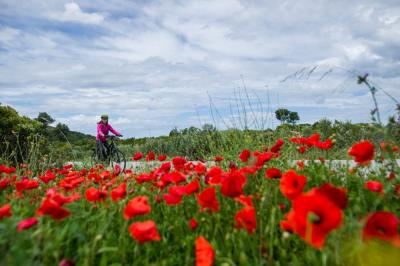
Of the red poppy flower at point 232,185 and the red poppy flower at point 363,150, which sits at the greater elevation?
the red poppy flower at point 363,150

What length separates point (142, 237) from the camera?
74.5 inches

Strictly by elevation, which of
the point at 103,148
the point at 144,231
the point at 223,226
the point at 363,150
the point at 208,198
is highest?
Answer: the point at 103,148

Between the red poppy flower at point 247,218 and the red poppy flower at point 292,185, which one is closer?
the red poppy flower at point 292,185

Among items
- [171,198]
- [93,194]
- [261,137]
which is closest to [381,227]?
[171,198]

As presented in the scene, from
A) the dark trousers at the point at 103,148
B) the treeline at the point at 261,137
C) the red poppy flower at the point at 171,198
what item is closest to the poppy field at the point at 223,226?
the red poppy flower at the point at 171,198

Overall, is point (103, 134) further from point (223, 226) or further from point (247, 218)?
point (247, 218)

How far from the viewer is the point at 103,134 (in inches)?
460

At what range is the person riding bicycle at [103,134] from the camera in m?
11.5

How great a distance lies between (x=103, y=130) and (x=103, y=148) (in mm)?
615

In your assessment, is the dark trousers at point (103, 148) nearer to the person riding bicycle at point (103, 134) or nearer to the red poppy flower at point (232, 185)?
the person riding bicycle at point (103, 134)

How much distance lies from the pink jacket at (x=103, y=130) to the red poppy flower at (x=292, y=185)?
33.1 ft

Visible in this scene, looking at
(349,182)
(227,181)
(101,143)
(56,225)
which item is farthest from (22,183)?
(101,143)

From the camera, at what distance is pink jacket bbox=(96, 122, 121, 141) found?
1150cm

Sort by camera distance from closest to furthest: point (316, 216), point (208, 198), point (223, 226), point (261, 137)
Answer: point (316, 216) → point (208, 198) → point (223, 226) → point (261, 137)
